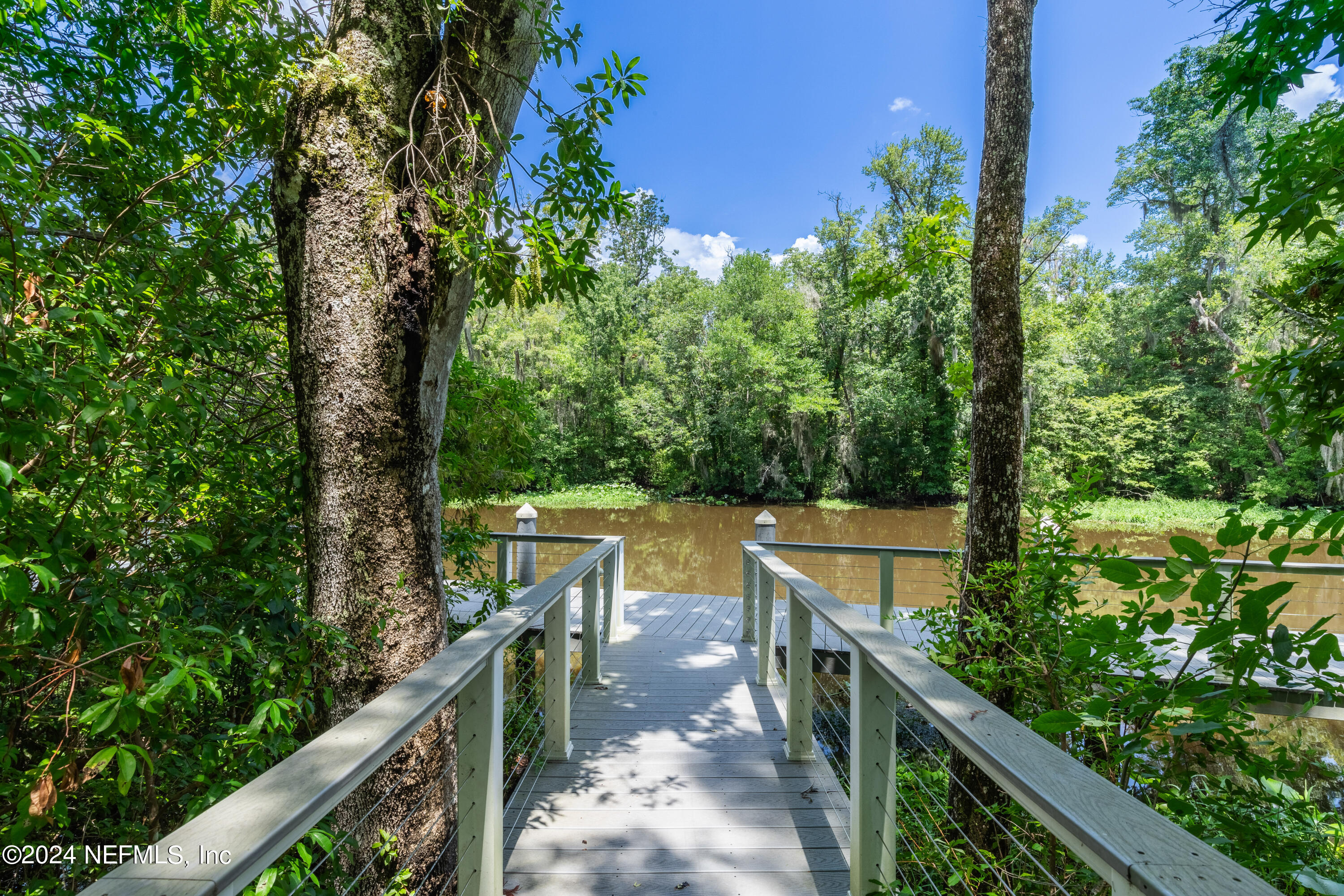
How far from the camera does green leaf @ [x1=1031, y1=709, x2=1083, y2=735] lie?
1.02 metres

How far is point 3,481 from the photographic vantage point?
36.8 inches

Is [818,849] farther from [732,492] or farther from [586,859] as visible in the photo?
[732,492]

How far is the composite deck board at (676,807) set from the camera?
2102 mm

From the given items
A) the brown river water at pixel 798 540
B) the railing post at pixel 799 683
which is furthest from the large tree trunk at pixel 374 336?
the brown river water at pixel 798 540

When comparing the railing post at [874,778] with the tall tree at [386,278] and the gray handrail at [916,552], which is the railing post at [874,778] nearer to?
the tall tree at [386,278]

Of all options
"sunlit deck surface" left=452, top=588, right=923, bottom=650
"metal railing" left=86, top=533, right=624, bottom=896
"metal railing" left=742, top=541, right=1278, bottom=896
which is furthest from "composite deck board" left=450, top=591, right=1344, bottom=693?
"metal railing" left=86, top=533, right=624, bottom=896

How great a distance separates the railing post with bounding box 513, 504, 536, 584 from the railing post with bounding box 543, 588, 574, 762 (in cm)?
363

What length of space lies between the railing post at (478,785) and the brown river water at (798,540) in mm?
3009

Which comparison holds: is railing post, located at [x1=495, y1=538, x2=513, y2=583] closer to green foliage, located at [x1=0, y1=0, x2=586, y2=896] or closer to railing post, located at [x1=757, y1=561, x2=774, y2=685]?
railing post, located at [x1=757, y1=561, x2=774, y2=685]

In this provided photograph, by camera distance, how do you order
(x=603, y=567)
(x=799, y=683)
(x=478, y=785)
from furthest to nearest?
(x=603, y=567) < (x=799, y=683) < (x=478, y=785)

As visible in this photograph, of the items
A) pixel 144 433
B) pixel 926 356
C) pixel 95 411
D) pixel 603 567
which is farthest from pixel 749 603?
pixel 926 356

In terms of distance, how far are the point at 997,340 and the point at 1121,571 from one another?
206 centimetres

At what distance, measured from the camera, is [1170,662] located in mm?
1794

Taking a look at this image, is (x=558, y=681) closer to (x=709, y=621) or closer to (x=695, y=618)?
(x=709, y=621)
